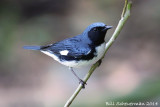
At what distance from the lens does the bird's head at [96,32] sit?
113 inches

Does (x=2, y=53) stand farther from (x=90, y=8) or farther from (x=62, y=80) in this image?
(x=90, y=8)

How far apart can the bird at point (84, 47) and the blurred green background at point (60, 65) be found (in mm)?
1282

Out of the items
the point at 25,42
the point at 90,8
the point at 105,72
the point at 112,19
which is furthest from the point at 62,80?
the point at 90,8

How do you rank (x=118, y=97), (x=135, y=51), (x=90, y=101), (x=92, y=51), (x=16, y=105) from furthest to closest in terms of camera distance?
1. (x=135, y=51)
2. (x=16, y=105)
3. (x=90, y=101)
4. (x=118, y=97)
5. (x=92, y=51)

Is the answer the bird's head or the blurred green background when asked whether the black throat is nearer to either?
the bird's head

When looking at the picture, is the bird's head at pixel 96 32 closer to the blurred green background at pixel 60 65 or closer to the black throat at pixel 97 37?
the black throat at pixel 97 37

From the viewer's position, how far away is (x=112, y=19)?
695cm

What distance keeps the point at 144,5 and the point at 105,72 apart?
6.39ft

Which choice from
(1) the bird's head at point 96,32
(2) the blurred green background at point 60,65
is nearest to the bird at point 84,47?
(1) the bird's head at point 96,32

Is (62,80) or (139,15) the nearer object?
(62,80)

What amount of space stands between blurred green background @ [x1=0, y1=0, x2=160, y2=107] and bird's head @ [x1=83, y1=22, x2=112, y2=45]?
4.71ft

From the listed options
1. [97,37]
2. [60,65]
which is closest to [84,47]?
[97,37]

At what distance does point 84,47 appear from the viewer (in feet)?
9.97

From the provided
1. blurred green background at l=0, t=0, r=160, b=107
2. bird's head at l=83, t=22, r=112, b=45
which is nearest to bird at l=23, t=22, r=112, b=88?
bird's head at l=83, t=22, r=112, b=45
